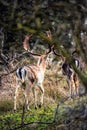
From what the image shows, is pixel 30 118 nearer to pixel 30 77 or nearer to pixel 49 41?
pixel 30 77

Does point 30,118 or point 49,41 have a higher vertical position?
point 49,41

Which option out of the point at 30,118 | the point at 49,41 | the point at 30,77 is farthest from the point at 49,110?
the point at 49,41

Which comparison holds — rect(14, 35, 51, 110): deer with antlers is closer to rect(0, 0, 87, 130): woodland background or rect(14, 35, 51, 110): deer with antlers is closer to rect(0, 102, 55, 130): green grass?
rect(0, 0, 87, 130): woodland background

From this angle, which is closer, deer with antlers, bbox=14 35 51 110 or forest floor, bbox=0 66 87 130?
forest floor, bbox=0 66 87 130

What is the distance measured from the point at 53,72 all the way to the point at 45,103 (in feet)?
11.9

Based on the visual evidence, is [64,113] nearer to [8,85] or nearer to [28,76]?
[28,76]

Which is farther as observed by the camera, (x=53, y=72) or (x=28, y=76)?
(x=53, y=72)

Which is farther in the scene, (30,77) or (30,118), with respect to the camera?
(30,77)

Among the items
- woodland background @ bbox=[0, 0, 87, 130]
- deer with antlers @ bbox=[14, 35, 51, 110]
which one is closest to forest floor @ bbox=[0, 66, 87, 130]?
woodland background @ bbox=[0, 0, 87, 130]

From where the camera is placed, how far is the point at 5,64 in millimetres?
20766

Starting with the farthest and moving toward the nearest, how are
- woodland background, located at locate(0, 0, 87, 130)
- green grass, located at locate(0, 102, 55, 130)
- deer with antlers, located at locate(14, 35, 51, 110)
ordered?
deer with antlers, located at locate(14, 35, 51, 110) < green grass, located at locate(0, 102, 55, 130) < woodland background, located at locate(0, 0, 87, 130)

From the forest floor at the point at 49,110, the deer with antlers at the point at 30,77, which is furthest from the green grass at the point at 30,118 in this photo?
the deer with antlers at the point at 30,77

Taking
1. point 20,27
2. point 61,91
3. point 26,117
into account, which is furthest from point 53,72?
point 20,27

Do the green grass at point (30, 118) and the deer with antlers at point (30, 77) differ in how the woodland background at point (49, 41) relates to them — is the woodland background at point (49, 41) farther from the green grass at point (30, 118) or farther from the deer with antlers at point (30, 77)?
the deer with antlers at point (30, 77)
